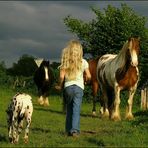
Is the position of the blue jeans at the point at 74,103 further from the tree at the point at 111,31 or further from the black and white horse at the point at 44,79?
the tree at the point at 111,31

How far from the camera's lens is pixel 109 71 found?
71.2 feet

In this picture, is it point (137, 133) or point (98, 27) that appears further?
point (98, 27)

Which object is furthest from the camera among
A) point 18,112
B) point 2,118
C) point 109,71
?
point 109,71

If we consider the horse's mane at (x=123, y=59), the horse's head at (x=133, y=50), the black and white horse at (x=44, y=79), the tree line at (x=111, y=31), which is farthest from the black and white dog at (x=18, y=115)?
the tree line at (x=111, y=31)

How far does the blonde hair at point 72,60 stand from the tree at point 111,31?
119ft

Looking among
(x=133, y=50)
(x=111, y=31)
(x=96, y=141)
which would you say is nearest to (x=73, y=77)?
(x=96, y=141)

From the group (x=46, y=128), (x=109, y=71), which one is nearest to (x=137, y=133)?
(x=46, y=128)

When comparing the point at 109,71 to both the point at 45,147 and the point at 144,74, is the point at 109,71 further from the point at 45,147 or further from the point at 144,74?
the point at 144,74

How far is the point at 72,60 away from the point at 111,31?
129ft

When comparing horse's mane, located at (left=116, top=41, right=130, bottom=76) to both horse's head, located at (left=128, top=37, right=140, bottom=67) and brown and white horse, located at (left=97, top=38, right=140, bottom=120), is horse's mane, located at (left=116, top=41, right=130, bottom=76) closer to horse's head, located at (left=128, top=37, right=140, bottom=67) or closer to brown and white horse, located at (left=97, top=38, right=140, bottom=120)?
brown and white horse, located at (left=97, top=38, right=140, bottom=120)

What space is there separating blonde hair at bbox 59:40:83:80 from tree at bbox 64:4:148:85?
36.3 meters

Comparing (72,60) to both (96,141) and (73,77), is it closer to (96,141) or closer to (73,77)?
(73,77)

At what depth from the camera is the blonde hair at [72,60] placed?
1360 cm

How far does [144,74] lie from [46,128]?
34.7 m
